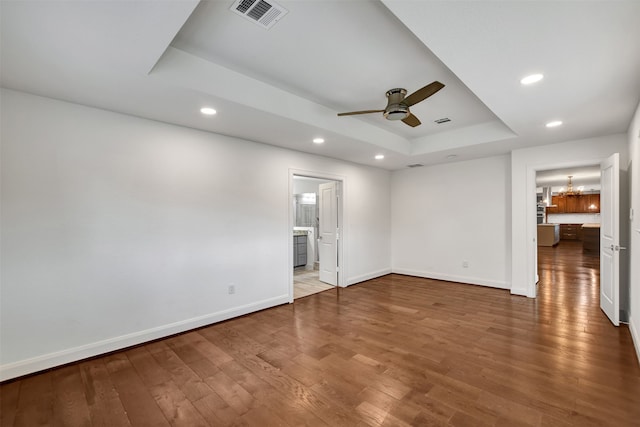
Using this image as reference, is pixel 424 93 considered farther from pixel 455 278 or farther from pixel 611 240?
Result: pixel 455 278

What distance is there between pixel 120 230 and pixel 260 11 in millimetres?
2568

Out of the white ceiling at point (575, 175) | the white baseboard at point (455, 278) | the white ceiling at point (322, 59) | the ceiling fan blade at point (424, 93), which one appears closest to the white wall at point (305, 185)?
the white baseboard at point (455, 278)

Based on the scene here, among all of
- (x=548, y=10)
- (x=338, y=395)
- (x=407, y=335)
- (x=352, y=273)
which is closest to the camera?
(x=548, y=10)

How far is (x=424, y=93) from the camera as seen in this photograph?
98.7 inches

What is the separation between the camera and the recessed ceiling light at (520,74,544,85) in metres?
2.35

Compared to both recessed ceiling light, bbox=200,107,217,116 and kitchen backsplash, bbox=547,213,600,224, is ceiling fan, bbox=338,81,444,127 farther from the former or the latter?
kitchen backsplash, bbox=547,213,600,224

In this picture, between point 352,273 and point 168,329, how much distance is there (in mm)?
3464

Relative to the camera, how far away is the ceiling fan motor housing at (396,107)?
280cm

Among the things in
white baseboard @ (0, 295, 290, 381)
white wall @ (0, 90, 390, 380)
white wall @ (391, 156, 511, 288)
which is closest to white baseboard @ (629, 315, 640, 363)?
white wall @ (391, 156, 511, 288)

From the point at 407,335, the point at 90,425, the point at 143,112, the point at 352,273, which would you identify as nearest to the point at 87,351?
the point at 90,425

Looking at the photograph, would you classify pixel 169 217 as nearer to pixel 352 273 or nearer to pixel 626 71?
pixel 352 273

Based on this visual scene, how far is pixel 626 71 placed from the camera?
89.6 inches

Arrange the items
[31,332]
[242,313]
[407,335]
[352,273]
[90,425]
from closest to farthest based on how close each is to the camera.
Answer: [90,425], [31,332], [407,335], [242,313], [352,273]

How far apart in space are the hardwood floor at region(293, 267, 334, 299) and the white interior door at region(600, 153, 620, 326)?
13.2ft
